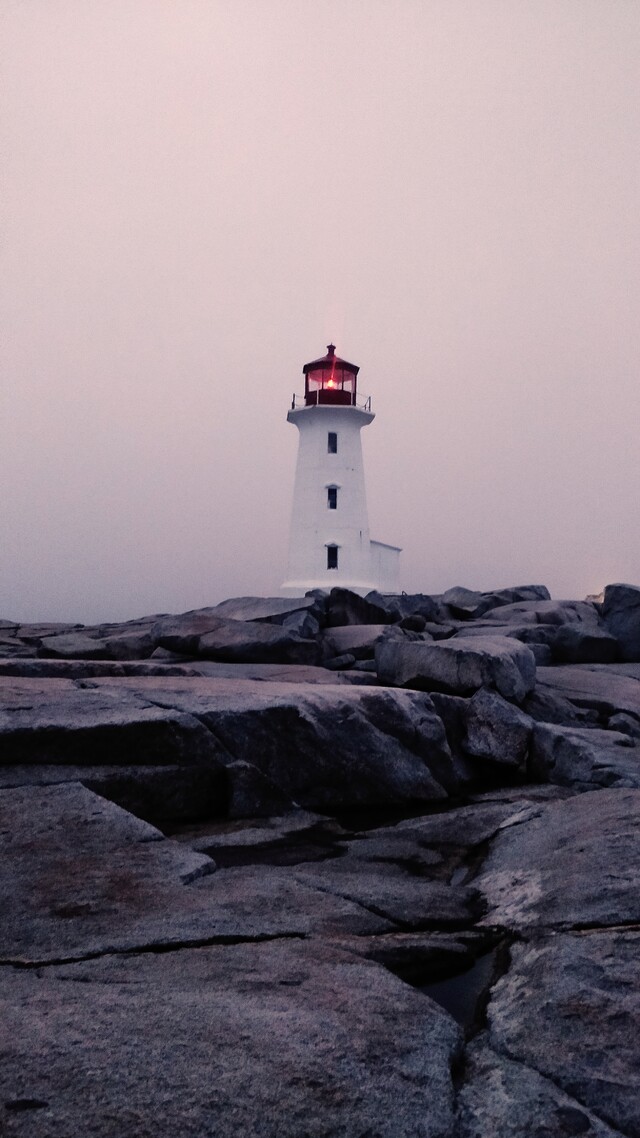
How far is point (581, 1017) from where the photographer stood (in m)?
2.64

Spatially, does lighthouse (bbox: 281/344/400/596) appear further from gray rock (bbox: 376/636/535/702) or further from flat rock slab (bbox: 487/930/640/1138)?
flat rock slab (bbox: 487/930/640/1138)

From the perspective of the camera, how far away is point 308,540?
31562 millimetres

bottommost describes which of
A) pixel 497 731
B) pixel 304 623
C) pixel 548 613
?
pixel 497 731

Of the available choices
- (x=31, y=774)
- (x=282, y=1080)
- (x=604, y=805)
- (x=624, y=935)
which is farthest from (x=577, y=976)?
(x=31, y=774)

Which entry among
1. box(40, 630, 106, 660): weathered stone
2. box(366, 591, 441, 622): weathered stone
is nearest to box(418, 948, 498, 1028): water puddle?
box(40, 630, 106, 660): weathered stone

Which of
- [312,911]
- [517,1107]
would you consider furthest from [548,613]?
[517,1107]

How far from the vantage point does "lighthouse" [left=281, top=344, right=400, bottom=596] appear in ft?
103

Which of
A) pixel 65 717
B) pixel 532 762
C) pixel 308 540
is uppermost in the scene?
pixel 308 540

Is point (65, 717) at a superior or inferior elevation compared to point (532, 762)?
superior

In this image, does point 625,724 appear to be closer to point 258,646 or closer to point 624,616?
point 258,646

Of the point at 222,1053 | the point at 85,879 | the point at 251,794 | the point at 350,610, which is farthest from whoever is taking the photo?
the point at 350,610

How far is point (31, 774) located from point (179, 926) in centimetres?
256

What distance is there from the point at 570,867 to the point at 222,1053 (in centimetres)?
246

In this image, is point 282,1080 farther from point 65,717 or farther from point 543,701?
point 543,701
